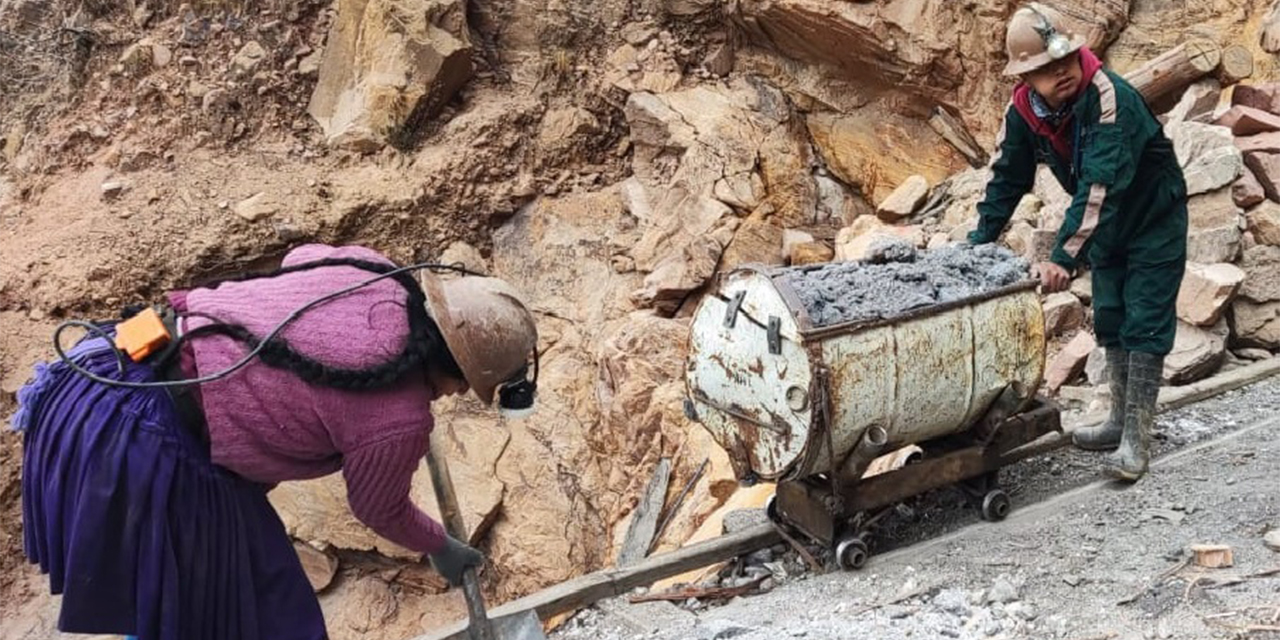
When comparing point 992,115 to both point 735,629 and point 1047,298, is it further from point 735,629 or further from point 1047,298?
point 735,629

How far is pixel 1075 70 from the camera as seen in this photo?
3945mm

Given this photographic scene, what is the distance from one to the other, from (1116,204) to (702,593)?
2.30m

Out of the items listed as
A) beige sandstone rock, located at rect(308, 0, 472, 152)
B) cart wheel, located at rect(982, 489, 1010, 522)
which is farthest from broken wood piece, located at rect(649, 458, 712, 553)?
beige sandstone rock, located at rect(308, 0, 472, 152)

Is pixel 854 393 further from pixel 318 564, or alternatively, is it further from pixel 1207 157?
pixel 318 564

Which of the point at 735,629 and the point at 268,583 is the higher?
the point at 268,583

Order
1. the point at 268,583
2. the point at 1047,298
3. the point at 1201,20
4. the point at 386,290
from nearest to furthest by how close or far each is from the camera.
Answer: the point at 386,290
the point at 268,583
the point at 1047,298
the point at 1201,20

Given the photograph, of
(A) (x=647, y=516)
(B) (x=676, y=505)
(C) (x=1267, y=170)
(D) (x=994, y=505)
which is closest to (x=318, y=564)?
(A) (x=647, y=516)

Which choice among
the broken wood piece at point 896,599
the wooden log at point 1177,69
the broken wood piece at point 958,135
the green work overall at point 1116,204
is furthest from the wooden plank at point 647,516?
the wooden log at point 1177,69

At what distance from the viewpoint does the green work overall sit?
391 cm

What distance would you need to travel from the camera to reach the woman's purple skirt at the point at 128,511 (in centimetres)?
255

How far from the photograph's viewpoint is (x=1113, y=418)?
482 cm

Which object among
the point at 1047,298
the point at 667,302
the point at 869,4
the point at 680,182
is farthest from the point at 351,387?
the point at 869,4

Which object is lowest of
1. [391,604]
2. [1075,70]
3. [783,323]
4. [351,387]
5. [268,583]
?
[391,604]

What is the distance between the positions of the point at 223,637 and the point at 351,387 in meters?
0.89
